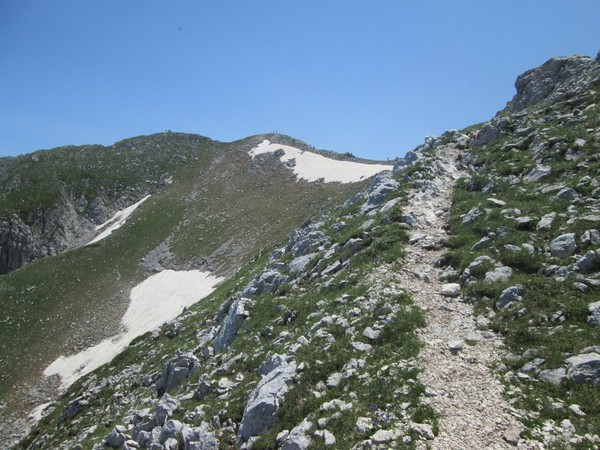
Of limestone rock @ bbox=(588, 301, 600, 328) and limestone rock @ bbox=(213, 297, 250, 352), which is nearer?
limestone rock @ bbox=(588, 301, 600, 328)

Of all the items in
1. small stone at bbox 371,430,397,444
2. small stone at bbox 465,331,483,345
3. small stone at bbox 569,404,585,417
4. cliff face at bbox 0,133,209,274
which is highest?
cliff face at bbox 0,133,209,274

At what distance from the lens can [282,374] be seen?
12672 millimetres

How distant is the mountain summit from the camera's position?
9.92 m

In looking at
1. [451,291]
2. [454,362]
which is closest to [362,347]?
[454,362]

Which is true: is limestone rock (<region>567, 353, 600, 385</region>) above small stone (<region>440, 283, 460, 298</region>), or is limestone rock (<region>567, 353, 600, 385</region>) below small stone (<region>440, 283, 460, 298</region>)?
below

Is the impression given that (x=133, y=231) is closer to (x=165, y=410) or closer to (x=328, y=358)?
(x=165, y=410)

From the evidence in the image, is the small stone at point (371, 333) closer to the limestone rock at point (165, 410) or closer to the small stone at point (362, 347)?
the small stone at point (362, 347)

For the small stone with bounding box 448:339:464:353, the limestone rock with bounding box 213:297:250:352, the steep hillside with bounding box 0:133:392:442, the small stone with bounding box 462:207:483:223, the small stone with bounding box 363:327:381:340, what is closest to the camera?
the small stone with bounding box 448:339:464:353

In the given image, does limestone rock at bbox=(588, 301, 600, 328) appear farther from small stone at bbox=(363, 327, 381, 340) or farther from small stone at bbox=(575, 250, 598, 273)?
small stone at bbox=(363, 327, 381, 340)

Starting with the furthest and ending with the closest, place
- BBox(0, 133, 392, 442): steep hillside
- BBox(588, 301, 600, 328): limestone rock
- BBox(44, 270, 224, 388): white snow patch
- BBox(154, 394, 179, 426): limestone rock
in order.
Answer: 1. BBox(0, 133, 392, 442): steep hillside
2. BBox(44, 270, 224, 388): white snow patch
3. BBox(154, 394, 179, 426): limestone rock
4. BBox(588, 301, 600, 328): limestone rock

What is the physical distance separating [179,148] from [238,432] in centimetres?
10961

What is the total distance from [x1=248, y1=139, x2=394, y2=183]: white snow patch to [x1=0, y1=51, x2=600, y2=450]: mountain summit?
101ft

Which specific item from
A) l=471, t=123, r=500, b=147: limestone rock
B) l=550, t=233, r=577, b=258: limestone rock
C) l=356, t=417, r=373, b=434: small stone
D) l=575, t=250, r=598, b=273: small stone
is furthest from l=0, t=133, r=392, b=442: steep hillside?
l=575, t=250, r=598, b=273: small stone

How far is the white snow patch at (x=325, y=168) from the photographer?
71.7 metres
